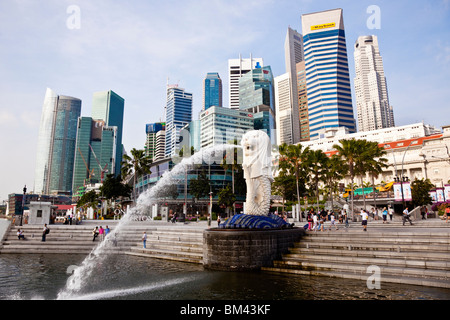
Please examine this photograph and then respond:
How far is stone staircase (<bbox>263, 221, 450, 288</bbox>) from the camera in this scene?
39.2 feet

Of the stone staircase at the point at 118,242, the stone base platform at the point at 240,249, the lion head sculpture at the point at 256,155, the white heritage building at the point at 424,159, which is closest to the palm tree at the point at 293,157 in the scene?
the stone staircase at the point at 118,242

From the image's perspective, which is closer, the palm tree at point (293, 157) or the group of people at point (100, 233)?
the group of people at point (100, 233)

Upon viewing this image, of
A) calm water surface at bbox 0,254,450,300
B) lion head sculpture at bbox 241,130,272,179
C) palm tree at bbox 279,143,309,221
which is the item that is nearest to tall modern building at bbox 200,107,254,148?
palm tree at bbox 279,143,309,221

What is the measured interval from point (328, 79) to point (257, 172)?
6472 inches

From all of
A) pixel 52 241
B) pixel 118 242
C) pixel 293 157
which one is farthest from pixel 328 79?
pixel 52 241

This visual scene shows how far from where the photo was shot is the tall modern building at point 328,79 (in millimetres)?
162375

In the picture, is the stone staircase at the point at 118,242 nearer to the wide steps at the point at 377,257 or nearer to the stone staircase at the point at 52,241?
the stone staircase at the point at 52,241

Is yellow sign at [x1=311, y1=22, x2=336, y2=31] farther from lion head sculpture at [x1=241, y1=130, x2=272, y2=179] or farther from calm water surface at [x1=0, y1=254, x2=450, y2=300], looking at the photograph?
calm water surface at [x1=0, y1=254, x2=450, y2=300]

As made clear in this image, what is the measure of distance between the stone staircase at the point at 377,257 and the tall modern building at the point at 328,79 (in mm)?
151739

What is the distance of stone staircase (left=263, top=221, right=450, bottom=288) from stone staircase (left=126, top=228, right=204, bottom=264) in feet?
20.1

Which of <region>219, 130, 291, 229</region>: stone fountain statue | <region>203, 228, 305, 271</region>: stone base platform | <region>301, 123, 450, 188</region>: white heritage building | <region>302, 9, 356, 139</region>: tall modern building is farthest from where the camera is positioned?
<region>302, 9, 356, 139</region>: tall modern building
